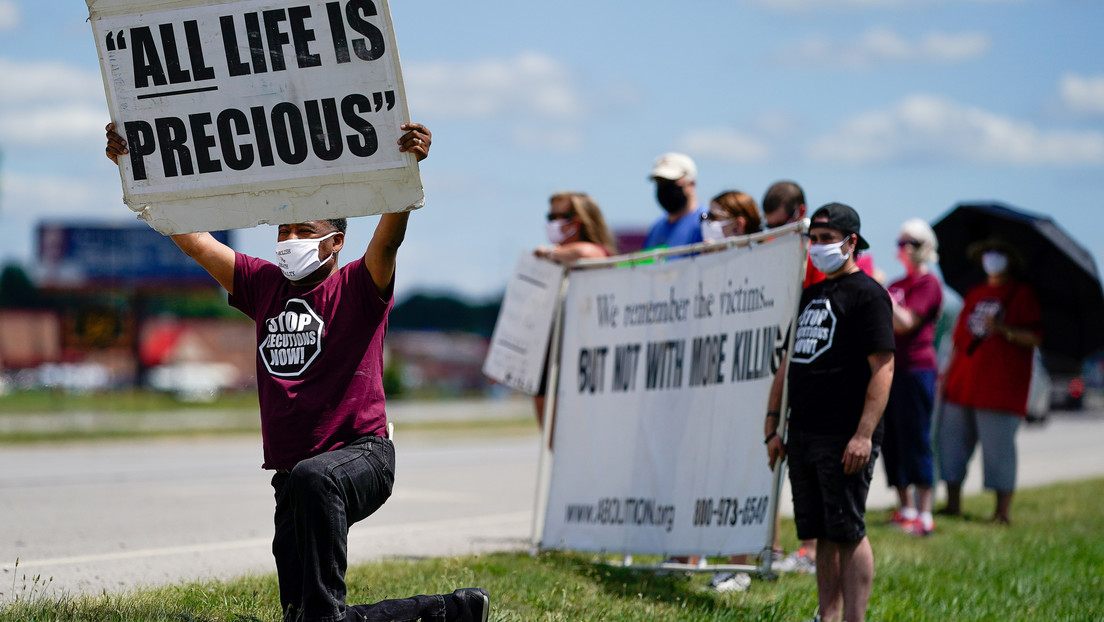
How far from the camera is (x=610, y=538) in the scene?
23.3ft

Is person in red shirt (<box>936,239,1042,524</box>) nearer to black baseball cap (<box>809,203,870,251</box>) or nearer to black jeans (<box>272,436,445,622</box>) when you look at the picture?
black baseball cap (<box>809,203,870,251</box>)

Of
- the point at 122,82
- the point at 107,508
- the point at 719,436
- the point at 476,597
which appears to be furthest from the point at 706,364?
the point at 107,508

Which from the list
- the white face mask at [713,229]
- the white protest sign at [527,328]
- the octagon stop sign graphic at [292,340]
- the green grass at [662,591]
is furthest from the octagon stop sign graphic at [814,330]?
the white protest sign at [527,328]

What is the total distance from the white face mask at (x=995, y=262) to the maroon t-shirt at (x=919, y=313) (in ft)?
3.00

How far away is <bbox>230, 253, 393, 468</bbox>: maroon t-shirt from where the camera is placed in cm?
441

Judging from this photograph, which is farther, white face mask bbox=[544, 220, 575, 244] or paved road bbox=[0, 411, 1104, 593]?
white face mask bbox=[544, 220, 575, 244]

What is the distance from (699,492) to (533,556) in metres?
1.22

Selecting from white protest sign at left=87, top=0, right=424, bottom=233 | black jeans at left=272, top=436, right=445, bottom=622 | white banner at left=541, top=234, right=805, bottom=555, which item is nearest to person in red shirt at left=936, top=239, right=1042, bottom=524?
white banner at left=541, top=234, right=805, bottom=555

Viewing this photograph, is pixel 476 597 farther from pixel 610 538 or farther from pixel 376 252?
pixel 610 538

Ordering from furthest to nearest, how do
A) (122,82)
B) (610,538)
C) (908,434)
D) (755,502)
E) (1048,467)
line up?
(1048,467) < (908,434) < (610,538) < (755,502) < (122,82)

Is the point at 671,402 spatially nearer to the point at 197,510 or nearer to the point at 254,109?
the point at 254,109

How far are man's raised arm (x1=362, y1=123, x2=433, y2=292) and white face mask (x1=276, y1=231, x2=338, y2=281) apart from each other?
0.28 m

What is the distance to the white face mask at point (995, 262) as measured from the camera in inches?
382

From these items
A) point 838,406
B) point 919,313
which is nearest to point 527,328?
point 838,406
